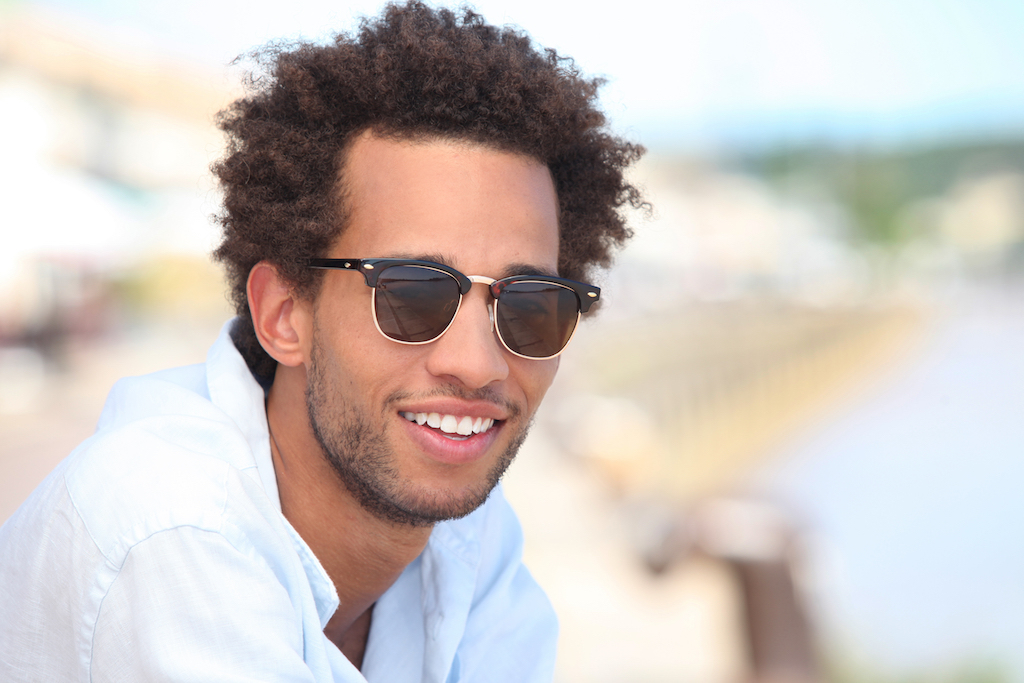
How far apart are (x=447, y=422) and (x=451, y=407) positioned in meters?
0.04

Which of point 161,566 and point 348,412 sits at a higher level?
point 348,412

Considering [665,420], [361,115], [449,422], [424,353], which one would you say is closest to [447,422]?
[449,422]

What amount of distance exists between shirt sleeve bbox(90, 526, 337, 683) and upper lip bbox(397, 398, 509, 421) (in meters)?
0.56

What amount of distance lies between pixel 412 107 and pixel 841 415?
131ft

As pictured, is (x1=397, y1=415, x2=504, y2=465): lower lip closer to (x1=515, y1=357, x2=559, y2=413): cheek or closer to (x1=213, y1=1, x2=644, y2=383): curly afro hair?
(x1=515, y1=357, x2=559, y2=413): cheek

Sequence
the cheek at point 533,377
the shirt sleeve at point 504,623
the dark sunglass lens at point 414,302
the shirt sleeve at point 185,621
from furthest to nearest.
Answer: the shirt sleeve at point 504,623
the cheek at point 533,377
the dark sunglass lens at point 414,302
the shirt sleeve at point 185,621

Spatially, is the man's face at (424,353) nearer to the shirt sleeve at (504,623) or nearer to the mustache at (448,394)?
the mustache at (448,394)

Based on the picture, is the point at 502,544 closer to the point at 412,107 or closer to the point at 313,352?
the point at 313,352

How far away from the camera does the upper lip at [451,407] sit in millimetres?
1950

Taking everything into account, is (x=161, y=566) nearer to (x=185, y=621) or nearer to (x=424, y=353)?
(x=185, y=621)

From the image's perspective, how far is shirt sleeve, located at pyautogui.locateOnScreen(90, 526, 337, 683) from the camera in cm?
144

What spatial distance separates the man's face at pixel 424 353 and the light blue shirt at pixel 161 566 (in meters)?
0.26

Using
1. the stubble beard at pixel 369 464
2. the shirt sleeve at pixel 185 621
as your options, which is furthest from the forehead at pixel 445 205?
the shirt sleeve at pixel 185 621

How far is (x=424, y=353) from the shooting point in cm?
197
